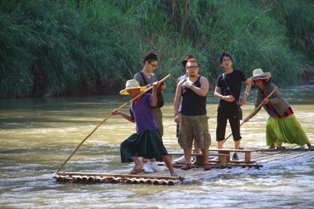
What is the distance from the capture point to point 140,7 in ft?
96.2

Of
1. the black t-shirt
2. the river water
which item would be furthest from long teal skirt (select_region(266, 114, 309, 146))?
the black t-shirt

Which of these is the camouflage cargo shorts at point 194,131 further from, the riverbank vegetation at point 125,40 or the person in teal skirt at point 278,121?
the riverbank vegetation at point 125,40

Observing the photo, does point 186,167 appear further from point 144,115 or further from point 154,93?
point 154,93

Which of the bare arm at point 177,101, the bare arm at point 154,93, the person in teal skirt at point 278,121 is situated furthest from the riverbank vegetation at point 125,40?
the bare arm at point 154,93

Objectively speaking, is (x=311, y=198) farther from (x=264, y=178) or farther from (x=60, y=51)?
(x=60, y=51)

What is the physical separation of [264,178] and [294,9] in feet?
90.3

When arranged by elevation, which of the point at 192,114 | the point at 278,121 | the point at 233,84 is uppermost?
the point at 233,84

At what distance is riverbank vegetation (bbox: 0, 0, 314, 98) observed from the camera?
961 inches

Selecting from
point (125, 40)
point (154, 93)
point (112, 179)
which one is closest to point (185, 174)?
point (112, 179)

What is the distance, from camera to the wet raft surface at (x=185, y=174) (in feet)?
28.6

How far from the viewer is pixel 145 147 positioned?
8.95m

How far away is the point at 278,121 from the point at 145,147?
3.55 meters

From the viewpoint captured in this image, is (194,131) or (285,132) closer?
(194,131)

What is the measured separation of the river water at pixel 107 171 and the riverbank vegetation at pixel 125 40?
748 cm
